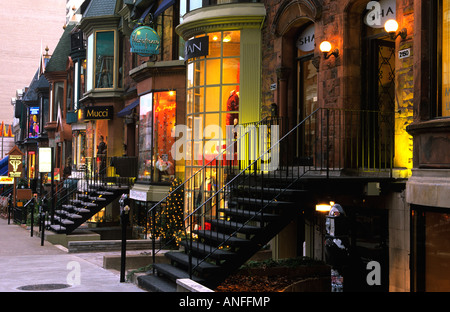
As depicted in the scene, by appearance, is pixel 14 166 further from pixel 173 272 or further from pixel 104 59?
pixel 173 272

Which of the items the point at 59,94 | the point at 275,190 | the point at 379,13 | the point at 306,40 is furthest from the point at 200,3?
the point at 59,94

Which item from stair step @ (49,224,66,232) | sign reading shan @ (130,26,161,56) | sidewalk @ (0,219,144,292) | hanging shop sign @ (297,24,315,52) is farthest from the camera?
stair step @ (49,224,66,232)

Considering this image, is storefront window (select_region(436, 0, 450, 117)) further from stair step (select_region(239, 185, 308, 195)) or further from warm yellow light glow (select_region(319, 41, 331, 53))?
warm yellow light glow (select_region(319, 41, 331, 53))

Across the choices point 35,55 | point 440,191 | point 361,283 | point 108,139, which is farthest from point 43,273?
point 35,55

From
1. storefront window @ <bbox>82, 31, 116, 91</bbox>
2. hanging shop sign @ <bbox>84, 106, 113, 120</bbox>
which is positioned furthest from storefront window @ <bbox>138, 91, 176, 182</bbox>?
storefront window @ <bbox>82, 31, 116, 91</bbox>

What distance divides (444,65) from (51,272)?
9.24 metres

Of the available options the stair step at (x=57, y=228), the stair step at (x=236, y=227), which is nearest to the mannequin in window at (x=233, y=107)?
the stair step at (x=236, y=227)

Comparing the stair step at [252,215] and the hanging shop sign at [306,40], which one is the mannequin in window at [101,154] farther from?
the stair step at [252,215]

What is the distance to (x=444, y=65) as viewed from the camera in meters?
9.41

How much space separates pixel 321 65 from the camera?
13258 mm

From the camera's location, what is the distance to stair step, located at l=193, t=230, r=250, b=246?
432 inches

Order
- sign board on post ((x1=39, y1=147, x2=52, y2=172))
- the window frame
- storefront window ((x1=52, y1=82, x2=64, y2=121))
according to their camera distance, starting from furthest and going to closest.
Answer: storefront window ((x1=52, y1=82, x2=64, y2=121)), the window frame, sign board on post ((x1=39, y1=147, x2=52, y2=172))

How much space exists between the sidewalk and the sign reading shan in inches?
281

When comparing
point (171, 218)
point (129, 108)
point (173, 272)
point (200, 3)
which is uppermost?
point (200, 3)
